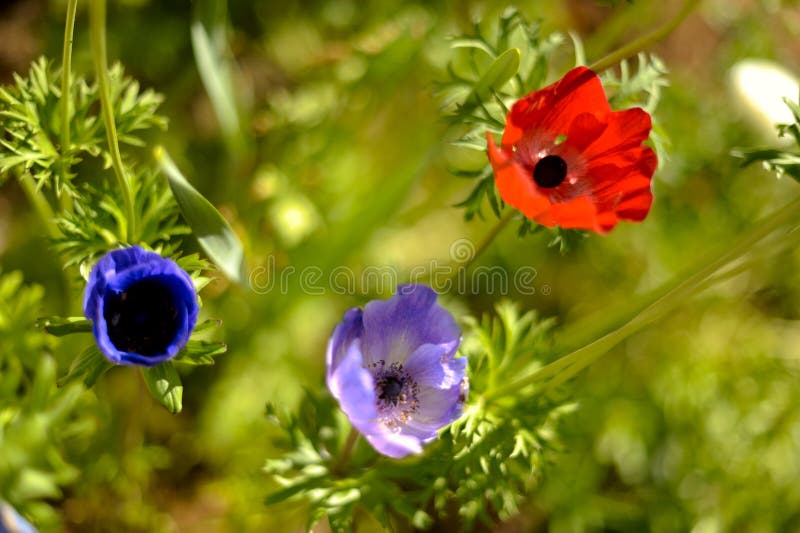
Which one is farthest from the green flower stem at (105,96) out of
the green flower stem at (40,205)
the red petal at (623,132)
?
the red petal at (623,132)

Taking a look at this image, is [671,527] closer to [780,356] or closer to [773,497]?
[773,497]

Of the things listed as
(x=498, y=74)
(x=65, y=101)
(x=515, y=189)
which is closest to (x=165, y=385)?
(x=65, y=101)

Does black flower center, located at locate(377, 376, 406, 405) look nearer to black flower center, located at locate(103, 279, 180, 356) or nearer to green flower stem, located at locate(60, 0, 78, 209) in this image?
black flower center, located at locate(103, 279, 180, 356)

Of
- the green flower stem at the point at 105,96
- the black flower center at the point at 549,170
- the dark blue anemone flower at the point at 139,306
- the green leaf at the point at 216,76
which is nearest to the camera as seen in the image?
the green flower stem at the point at 105,96

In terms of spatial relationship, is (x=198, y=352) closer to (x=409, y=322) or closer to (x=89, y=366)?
(x=89, y=366)

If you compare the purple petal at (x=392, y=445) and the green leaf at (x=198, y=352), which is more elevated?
the green leaf at (x=198, y=352)

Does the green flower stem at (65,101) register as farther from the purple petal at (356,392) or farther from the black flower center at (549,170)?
the black flower center at (549,170)

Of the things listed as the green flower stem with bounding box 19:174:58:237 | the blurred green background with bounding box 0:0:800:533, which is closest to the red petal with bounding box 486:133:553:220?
the blurred green background with bounding box 0:0:800:533
